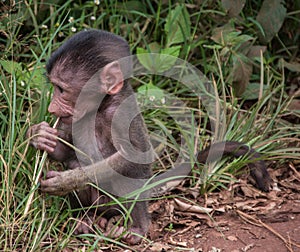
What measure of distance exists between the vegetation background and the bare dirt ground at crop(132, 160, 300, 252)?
0.18 m

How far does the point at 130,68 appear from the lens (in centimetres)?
480

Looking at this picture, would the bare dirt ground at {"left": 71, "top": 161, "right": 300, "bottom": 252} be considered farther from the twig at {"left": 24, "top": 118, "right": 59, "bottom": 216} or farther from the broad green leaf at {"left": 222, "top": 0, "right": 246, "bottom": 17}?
the broad green leaf at {"left": 222, "top": 0, "right": 246, "bottom": 17}

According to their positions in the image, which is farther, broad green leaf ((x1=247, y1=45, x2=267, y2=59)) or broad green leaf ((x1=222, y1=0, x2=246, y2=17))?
broad green leaf ((x1=247, y1=45, x2=267, y2=59))

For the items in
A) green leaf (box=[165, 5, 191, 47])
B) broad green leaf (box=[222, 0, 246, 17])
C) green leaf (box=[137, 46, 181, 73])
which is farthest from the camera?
green leaf (box=[165, 5, 191, 47])

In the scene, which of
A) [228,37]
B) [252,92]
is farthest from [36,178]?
[252,92]

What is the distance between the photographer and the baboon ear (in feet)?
15.2

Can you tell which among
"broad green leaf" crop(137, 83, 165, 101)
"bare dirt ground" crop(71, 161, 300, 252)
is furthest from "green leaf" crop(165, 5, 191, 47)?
"bare dirt ground" crop(71, 161, 300, 252)

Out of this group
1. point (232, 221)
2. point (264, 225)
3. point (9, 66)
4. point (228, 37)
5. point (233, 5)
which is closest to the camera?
point (264, 225)

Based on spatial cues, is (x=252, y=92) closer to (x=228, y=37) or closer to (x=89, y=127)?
(x=228, y=37)

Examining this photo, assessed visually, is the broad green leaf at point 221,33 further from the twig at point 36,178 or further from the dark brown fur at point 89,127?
the twig at point 36,178

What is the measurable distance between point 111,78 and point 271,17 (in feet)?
7.23

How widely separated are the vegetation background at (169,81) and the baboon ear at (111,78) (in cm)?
57

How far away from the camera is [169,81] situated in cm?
629

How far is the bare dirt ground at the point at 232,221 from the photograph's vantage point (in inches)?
181
